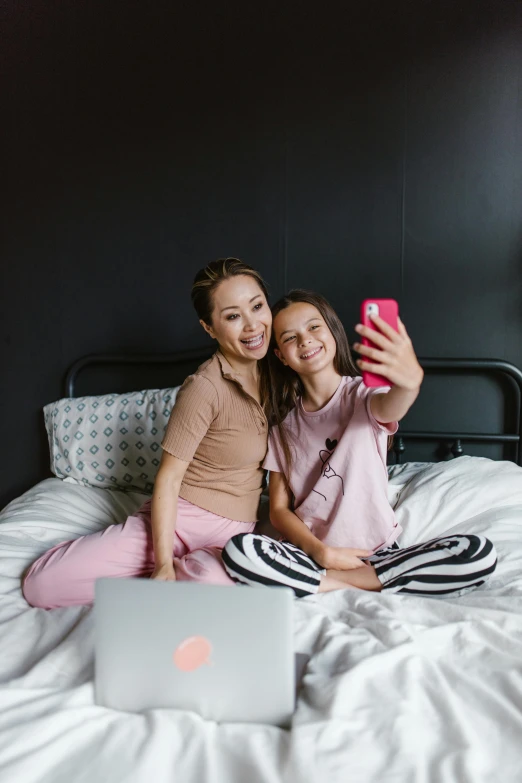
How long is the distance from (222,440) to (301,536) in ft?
0.94

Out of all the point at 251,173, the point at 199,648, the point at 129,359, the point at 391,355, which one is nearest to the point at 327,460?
the point at 391,355

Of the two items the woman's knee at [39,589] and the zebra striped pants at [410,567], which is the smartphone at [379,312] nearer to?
the zebra striped pants at [410,567]

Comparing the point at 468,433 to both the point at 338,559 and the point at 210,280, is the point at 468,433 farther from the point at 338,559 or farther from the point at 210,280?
the point at 210,280

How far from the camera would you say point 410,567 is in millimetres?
1271

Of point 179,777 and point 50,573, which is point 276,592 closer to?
point 179,777

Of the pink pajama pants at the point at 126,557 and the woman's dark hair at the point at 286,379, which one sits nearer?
the pink pajama pants at the point at 126,557

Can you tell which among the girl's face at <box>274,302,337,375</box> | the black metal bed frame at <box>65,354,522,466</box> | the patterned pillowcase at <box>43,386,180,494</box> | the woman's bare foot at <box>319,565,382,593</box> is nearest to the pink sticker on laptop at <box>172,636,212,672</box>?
the woman's bare foot at <box>319,565,382,593</box>

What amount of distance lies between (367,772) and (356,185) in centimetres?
178

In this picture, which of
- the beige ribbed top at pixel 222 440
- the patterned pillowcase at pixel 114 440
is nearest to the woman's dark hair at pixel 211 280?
the beige ribbed top at pixel 222 440

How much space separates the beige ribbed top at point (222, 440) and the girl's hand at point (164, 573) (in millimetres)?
217

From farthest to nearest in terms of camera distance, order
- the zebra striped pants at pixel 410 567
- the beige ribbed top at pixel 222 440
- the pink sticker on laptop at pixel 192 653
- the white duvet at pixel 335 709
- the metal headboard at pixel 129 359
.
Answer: the metal headboard at pixel 129 359 < the beige ribbed top at pixel 222 440 < the zebra striped pants at pixel 410 567 < the pink sticker on laptop at pixel 192 653 < the white duvet at pixel 335 709

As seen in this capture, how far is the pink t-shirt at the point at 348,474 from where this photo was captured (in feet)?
4.59

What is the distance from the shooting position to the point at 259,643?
0.84m

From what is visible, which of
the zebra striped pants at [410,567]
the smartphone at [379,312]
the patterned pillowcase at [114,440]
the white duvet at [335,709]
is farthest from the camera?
the patterned pillowcase at [114,440]
